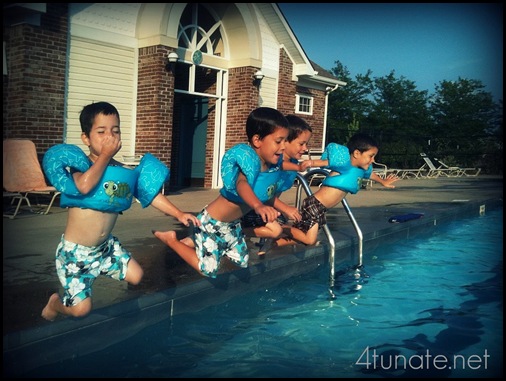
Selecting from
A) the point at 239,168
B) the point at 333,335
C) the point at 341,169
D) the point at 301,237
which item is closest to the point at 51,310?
the point at 239,168

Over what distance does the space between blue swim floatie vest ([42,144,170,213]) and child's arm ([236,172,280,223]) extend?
0.64 meters

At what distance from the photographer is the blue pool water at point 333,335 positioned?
10.5 ft

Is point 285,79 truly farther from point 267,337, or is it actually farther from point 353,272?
point 267,337

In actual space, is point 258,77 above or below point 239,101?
above

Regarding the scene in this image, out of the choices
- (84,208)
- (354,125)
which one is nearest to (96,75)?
(84,208)

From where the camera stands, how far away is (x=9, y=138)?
28.3ft

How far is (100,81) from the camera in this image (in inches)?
398

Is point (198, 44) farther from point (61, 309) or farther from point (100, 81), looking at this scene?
point (61, 309)

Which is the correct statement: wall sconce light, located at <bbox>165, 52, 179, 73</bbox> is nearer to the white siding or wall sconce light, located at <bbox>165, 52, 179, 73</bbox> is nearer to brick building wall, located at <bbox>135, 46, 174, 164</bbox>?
brick building wall, located at <bbox>135, 46, 174, 164</bbox>

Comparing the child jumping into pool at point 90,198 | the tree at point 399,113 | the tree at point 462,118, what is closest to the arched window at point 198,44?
the child jumping into pool at point 90,198

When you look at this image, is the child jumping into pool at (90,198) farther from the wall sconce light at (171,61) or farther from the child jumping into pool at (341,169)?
the wall sconce light at (171,61)

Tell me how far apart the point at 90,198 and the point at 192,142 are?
1065 cm

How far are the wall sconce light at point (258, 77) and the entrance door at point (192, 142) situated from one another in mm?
1520

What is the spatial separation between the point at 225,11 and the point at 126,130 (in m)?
4.48
